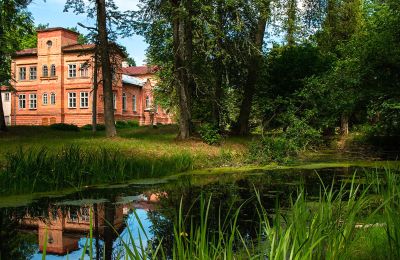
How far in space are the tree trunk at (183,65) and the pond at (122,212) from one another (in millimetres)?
7963

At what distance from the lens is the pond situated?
4734mm

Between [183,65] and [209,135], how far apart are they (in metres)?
3.31

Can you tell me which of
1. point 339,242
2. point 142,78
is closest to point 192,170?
point 339,242

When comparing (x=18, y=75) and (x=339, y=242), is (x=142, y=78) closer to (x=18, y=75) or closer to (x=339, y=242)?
(x=18, y=75)

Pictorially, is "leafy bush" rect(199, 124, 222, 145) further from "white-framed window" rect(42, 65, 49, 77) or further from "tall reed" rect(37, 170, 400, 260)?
"white-framed window" rect(42, 65, 49, 77)

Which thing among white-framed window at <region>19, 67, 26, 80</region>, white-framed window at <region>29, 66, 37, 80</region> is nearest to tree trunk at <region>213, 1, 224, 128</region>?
white-framed window at <region>29, 66, 37, 80</region>

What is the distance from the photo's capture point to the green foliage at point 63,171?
8148 mm

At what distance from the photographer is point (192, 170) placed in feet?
41.2

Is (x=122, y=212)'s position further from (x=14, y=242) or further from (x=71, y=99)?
(x=71, y=99)

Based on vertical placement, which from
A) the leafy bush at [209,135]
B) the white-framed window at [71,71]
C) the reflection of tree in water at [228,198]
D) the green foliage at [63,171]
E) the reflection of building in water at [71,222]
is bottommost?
the reflection of building in water at [71,222]

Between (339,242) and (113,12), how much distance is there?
19599 mm

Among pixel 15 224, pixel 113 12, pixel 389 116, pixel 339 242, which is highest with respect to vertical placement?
pixel 113 12

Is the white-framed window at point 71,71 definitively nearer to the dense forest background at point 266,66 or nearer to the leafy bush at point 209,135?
the dense forest background at point 266,66

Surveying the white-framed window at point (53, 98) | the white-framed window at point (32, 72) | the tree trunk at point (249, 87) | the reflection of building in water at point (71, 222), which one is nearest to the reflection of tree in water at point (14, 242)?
the reflection of building in water at point (71, 222)
